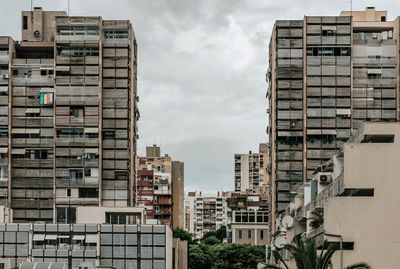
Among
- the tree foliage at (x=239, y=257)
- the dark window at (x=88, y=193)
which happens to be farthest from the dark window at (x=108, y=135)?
the tree foliage at (x=239, y=257)

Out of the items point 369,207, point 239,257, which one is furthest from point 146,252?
point 239,257

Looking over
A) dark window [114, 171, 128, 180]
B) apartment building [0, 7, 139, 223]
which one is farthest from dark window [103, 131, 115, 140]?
dark window [114, 171, 128, 180]

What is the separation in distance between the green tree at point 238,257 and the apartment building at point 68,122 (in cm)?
3817

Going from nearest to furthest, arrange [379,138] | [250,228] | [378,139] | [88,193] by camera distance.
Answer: [379,138] → [378,139] → [88,193] → [250,228]

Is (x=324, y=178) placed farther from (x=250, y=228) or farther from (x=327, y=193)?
(x=250, y=228)

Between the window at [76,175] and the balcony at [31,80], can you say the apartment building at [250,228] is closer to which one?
the window at [76,175]

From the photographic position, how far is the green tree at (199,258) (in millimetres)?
156875

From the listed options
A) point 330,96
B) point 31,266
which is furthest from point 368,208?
point 330,96

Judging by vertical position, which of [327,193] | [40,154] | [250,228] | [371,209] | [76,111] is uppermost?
[76,111]

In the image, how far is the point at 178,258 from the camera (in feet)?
377

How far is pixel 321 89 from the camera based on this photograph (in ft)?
367

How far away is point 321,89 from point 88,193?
31.3 metres

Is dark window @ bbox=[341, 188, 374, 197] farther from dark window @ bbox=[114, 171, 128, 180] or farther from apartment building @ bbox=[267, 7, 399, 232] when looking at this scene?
dark window @ bbox=[114, 171, 128, 180]

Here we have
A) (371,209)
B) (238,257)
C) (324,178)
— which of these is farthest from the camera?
(238,257)
